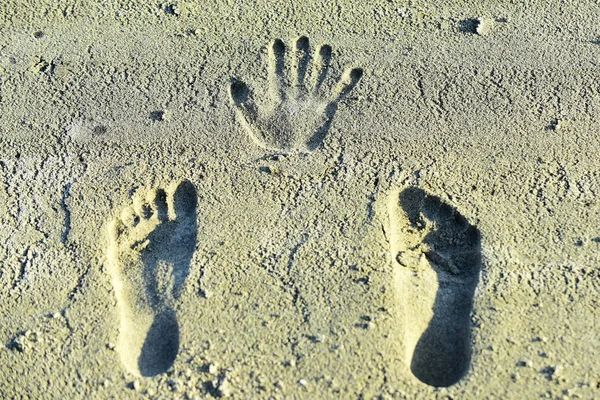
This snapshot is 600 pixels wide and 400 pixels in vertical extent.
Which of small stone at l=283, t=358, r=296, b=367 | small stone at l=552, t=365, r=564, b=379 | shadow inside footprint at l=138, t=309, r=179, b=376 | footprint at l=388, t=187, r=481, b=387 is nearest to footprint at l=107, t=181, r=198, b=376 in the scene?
shadow inside footprint at l=138, t=309, r=179, b=376

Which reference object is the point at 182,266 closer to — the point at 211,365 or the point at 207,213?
the point at 207,213

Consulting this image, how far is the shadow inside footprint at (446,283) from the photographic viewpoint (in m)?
1.86

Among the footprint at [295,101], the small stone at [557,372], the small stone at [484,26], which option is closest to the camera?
the small stone at [557,372]

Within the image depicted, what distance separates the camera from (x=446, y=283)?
200 cm

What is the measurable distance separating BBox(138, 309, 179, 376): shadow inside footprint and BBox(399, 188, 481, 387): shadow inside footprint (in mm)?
622

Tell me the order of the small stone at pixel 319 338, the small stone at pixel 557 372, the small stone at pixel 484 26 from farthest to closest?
1. the small stone at pixel 484 26
2. the small stone at pixel 319 338
3. the small stone at pixel 557 372

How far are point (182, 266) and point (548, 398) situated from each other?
1.01 m

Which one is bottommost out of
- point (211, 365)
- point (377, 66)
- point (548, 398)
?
point (211, 365)

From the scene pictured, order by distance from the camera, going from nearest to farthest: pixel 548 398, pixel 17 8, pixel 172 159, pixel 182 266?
pixel 548 398 < pixel 182 266 < pixel 172 159 < pixel 17 8

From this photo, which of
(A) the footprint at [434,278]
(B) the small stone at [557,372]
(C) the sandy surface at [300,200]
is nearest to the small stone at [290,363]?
(C) the sandy surface at [300,200]

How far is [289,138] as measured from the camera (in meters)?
2.30

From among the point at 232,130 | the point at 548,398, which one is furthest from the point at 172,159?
the point at 548,398

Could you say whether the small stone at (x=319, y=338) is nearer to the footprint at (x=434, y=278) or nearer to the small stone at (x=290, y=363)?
the small stone at (x=290, y=363)

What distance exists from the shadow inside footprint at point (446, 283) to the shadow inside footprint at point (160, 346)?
622mm
